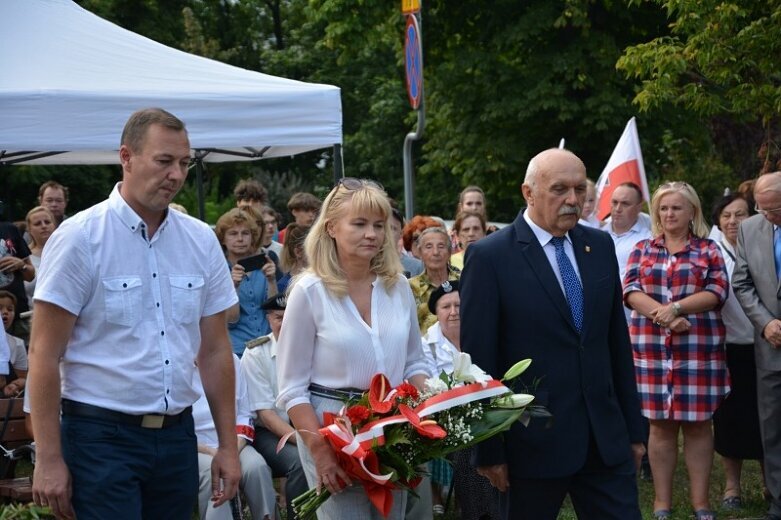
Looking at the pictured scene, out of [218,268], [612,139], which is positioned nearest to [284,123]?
[218,268]

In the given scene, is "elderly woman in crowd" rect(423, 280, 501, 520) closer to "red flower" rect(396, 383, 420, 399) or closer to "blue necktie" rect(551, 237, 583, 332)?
"blue necktie" rect(551, 237, 583, 332)

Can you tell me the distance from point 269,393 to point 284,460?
0.43 m

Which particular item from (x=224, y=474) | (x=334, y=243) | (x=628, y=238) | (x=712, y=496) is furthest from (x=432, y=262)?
(x=224, y=474)

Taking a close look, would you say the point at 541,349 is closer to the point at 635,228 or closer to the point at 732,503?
the point at 732,503

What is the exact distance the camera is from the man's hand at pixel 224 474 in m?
4.26

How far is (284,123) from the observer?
27.5ft

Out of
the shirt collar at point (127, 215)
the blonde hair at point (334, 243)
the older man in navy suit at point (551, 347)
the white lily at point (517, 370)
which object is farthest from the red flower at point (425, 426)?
the shirt collar at point (127, 215)

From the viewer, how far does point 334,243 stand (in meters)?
4.86

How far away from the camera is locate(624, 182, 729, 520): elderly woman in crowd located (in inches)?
297

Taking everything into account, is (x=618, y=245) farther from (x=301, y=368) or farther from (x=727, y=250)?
(x=301, y=368)

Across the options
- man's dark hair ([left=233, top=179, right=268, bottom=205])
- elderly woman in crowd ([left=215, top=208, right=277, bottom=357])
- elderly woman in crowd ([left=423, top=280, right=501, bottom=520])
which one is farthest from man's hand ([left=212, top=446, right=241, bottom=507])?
man's dark hair ([left=233, top=179, right=268, bottom=205])

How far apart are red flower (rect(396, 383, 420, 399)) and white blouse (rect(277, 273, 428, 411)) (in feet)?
0.46

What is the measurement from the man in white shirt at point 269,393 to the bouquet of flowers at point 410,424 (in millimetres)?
2564

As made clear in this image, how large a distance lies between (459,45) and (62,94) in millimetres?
16818
